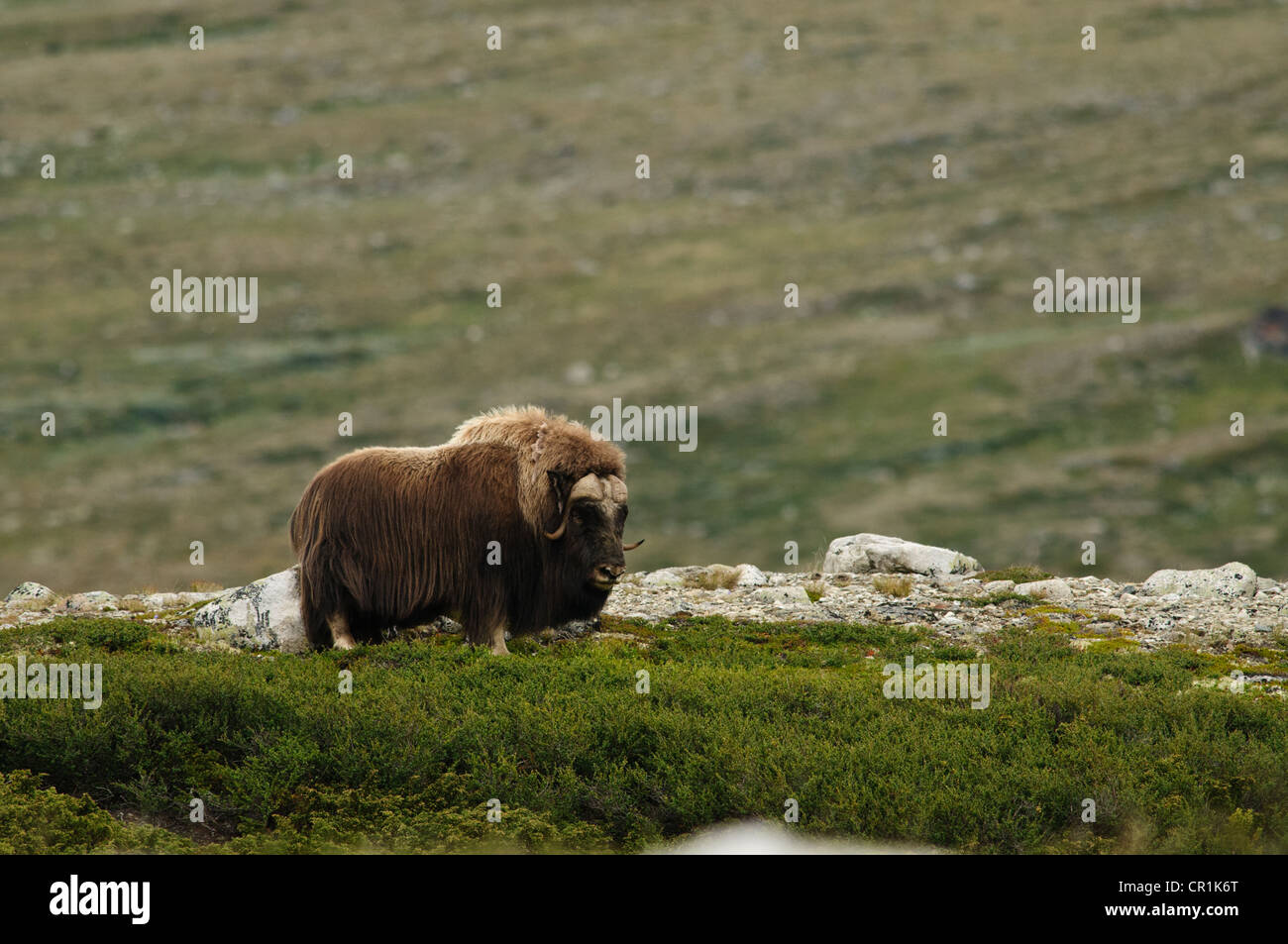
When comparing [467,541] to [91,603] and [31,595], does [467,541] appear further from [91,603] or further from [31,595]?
[31,595]

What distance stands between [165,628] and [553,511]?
13.1 feet

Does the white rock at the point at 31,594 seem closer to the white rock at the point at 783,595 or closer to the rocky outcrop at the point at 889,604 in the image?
the rocky outcrop at the point at 889,604

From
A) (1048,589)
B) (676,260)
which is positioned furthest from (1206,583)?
(676,260)

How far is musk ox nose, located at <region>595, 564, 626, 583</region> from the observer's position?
42.0 ft

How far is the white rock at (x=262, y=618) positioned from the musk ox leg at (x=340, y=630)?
444mm

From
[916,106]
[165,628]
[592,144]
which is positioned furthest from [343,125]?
[165,628]

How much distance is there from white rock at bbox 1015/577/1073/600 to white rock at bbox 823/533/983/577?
4.03 feet

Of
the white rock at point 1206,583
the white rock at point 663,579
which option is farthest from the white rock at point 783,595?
the white rock at point 1206,583

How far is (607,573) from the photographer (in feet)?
42.1

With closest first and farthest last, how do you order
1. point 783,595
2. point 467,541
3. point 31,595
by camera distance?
point 467,541 → point 783,595 → point 31,595

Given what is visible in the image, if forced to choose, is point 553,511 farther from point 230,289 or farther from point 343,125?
point 343,125

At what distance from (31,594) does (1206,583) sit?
1235 cm

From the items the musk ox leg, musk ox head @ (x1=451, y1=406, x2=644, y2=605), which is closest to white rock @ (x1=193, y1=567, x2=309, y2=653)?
the musk ox leg

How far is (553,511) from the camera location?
13.1 metres
